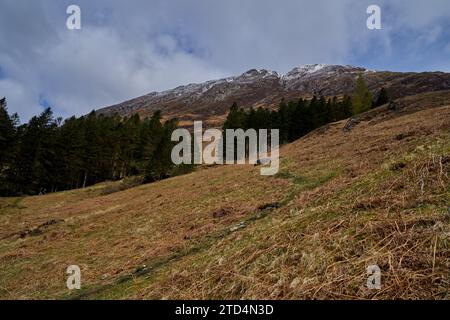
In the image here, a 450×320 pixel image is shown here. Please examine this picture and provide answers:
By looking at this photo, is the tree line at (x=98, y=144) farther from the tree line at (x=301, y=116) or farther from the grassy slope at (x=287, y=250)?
the grassy slope at (x=287, y=250)

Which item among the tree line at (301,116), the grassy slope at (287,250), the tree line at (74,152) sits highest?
the tree line at (301,116)

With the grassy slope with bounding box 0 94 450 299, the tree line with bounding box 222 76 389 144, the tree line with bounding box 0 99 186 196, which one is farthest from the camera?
the tree line with bounding box 222 76 389 144

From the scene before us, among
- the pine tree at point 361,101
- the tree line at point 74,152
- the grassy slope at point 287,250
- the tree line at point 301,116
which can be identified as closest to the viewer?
the grassy slope at point 287,250

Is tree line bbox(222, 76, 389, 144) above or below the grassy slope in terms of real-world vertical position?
above

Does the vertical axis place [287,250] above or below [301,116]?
below

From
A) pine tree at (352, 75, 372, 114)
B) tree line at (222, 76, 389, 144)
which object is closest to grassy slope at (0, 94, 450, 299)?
tree line at (222, 76, 389, 144)

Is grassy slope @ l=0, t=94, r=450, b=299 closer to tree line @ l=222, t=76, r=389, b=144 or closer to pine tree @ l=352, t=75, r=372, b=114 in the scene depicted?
tree line @ l=222, t=76, r=389, b=144

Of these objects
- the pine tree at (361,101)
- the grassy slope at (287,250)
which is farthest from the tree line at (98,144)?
the grassy slope at (287,250)

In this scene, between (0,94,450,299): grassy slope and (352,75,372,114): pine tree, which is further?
(352,75,372,114): pine tree

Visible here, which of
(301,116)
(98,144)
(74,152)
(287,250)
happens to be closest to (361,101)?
(301,116)

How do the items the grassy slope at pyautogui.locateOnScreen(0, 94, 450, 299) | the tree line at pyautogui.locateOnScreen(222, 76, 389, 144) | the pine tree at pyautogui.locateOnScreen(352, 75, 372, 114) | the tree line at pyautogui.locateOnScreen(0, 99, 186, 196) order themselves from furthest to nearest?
the pine tree at pyautogui.locateOnScreen(352, 75, 372, 114), the tree line at pyautogui.locateOnScreen(222, 76, 389, 144), the tree line at pyautogui.locateOnScreen(0, 99, 186, 196), the grassy slope at pyautogui.locateOnScreen(0, 94, 450, 299)

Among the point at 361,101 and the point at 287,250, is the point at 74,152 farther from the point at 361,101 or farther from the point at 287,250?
the point at 287,250

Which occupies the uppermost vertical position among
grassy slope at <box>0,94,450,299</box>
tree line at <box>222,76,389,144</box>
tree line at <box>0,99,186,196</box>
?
tree line at <box>222,76,389,144</box>

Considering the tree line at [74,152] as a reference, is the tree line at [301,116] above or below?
above
